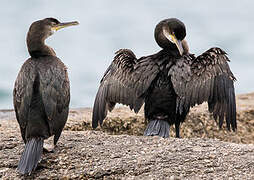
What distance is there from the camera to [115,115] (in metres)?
9.80

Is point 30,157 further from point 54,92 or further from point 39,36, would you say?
point 39,36

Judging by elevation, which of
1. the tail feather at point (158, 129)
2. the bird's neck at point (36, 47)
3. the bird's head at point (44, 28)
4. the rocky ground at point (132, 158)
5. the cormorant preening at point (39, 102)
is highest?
the bird's head at point (44, 28)

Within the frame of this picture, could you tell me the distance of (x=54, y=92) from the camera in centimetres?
585

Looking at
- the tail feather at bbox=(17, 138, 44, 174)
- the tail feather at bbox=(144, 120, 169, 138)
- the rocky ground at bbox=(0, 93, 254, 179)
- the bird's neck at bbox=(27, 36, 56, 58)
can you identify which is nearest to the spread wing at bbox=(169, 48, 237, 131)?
the tail feather at bbox=(144, 120, 169, 138)

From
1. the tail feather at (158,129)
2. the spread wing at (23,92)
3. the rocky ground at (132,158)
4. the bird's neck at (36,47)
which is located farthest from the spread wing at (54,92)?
the tail feather at (158,129)

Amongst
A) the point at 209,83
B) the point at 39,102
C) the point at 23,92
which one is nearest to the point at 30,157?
the point at 39,102

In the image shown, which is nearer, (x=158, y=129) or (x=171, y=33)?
(x=158, y=129)

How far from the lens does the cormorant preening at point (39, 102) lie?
18.4ft

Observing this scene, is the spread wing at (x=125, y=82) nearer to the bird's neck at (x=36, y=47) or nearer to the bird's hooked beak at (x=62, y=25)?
the bird's hooked beak at (x=62, y=25)

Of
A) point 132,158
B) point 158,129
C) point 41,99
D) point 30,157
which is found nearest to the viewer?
point 30,157

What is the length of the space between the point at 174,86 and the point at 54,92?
6.57 feet

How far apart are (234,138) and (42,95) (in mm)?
5544

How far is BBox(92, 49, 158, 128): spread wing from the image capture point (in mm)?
7305

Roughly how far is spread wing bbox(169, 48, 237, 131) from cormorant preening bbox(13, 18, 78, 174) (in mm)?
1915
